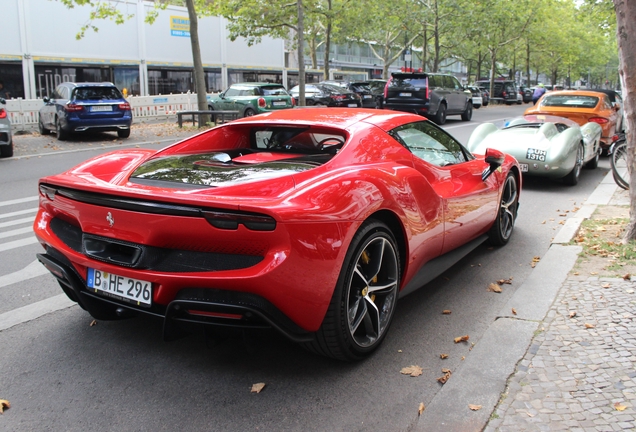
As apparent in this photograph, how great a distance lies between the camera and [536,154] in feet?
30.5

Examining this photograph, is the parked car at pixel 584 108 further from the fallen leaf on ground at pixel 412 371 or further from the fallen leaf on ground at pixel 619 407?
the fallen leaf on ground at pixel 619 407

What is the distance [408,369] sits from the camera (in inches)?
134

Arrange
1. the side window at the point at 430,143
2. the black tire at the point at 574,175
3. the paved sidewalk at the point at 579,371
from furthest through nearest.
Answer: the black tire at the point at 574,175 < the side window at the point at 430,143 < the paved sidewalk at the point at 579,371

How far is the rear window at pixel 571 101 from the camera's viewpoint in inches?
518

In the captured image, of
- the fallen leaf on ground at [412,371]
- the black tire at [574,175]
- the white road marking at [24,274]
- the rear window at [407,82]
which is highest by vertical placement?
the rear window at [407,82]

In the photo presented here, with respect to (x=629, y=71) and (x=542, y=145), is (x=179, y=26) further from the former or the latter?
(x=629, y=71)

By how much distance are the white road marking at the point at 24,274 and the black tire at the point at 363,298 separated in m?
2.92

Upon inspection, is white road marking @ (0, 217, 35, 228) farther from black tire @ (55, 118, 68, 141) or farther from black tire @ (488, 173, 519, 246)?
black tire @ (55, 118, 68, 141)

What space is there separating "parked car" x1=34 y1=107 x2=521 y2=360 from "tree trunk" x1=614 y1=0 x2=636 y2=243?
239 cm

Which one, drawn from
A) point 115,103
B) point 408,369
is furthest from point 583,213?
point 115,103

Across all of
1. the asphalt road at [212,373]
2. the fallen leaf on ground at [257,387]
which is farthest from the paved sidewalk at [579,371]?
the fallen leaf on ground at [257,387]

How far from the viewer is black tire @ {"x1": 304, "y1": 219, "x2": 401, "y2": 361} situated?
3.15m

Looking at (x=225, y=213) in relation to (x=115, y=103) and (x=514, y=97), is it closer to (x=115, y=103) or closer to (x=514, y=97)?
(x=115, y=103)

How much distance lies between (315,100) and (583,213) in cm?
1902
